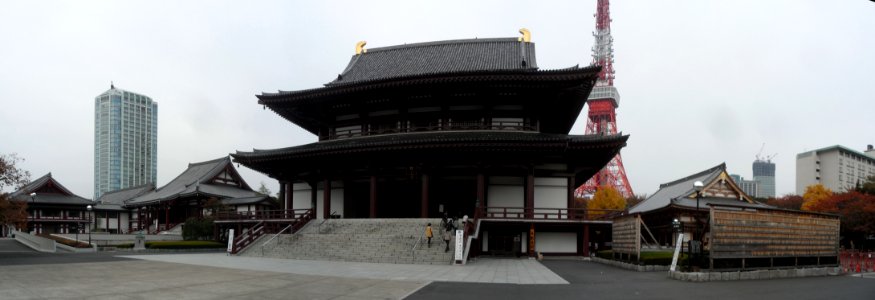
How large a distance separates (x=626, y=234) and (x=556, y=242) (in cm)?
761

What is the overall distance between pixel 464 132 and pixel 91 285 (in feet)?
77.7

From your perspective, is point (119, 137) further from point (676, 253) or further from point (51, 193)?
point (676, 253)

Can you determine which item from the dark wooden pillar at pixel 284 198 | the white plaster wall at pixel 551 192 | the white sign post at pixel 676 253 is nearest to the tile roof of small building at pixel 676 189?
the white plaster wall at pixel 551 192

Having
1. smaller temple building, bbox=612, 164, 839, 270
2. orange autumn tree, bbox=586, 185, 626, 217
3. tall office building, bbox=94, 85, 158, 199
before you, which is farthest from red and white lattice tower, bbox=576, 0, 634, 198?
tall office building, bbox=94, 85, 158, 199

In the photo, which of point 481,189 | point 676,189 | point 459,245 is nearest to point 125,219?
point 481,189

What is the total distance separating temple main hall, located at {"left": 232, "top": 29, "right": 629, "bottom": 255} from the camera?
108 feet

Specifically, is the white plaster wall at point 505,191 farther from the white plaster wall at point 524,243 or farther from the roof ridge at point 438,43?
the roof ridge at point 438,43

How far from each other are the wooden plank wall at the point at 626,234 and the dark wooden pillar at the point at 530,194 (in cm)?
530

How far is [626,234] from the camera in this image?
2636cm

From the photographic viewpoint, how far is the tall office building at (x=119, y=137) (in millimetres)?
138375

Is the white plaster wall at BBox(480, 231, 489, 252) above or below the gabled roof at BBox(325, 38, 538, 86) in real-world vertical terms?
below

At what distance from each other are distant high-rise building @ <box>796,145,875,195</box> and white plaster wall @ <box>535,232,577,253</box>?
502 ft

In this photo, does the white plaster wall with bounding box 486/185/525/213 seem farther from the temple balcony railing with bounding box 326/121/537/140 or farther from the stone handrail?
the stone handrail

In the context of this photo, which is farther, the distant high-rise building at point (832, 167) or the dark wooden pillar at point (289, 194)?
the distant high-rise building at point (832, 167)
